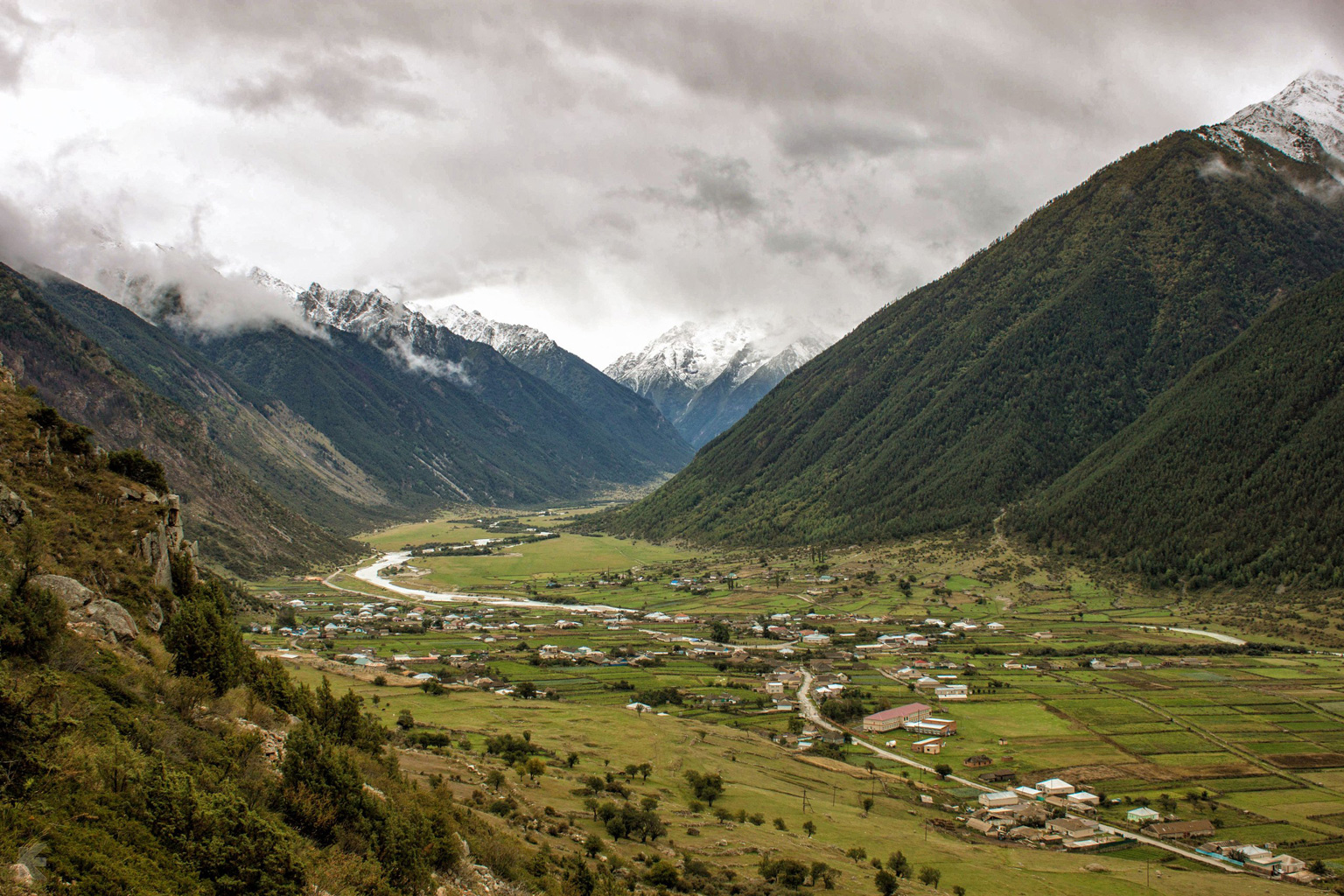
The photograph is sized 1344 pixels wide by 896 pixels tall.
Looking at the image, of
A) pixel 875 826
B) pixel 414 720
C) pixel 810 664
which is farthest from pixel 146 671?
pixel 810 664

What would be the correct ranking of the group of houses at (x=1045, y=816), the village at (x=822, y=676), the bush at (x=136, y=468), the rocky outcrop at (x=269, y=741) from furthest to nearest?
1. the village at (x=822, y=676)
2. the group of houses at (x=1045, y=816)
3. the bush at (x=136, y=468)
4. the rocky outcrop at (x=269, y=741)

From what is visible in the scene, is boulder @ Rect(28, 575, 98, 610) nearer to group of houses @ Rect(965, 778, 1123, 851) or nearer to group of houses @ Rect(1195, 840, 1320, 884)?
group of houses @ Rect(965, 778, 1123, 851)

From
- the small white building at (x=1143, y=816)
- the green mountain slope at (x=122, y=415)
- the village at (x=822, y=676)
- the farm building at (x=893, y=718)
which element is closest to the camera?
the small white building at (x=1143, y=816)

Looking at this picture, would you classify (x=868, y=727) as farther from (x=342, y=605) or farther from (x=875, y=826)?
(x=342, y=605)

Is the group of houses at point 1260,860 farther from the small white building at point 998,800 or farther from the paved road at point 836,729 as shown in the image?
the paved road at point 836,729

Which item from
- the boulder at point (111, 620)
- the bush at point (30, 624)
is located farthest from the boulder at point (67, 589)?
the bush at point (30, 624)

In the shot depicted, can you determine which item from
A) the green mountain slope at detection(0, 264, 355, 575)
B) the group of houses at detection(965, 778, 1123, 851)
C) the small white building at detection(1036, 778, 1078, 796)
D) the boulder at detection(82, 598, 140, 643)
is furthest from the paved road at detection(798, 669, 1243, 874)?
the green mountain slope at detection(0, 264, 355, 575)
